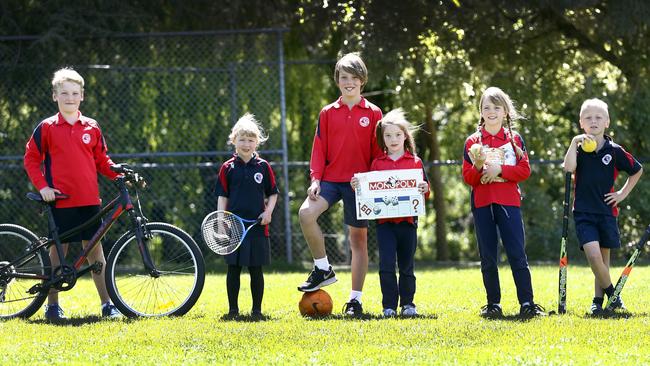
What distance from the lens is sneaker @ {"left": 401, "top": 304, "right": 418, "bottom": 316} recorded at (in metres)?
7.76

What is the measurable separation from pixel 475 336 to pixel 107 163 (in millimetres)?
3286

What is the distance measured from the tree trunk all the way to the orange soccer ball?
8.29 meters

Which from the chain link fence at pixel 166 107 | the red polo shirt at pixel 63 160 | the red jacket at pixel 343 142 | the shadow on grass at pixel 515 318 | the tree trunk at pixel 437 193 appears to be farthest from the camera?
the tree trunk at pixel 437 193

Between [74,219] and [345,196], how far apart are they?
79.3 inches

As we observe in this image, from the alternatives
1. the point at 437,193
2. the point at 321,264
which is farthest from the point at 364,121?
the point at 437,193

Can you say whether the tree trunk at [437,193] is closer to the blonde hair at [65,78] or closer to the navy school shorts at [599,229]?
the navy school shorts at [599,229]

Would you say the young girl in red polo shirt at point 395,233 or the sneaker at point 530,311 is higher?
the young girl in red polo shirt at point 395,233

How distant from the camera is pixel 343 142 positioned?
803 centimetres

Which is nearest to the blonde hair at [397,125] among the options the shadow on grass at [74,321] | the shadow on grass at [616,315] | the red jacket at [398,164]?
the red jacket at [398,164]

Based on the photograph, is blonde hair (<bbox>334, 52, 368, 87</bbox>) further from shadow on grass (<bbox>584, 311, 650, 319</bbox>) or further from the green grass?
shadow on grass (<bbox>584, 311, 650, 319</bbox>)

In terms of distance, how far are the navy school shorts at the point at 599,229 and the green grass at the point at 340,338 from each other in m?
0.51

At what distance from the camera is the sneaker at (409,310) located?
776 cm

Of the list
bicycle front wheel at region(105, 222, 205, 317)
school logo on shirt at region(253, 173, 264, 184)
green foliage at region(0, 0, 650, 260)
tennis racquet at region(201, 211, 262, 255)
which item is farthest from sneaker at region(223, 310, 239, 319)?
green foliage at region(0, 0, 650, 260)

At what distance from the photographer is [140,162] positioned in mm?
14344
